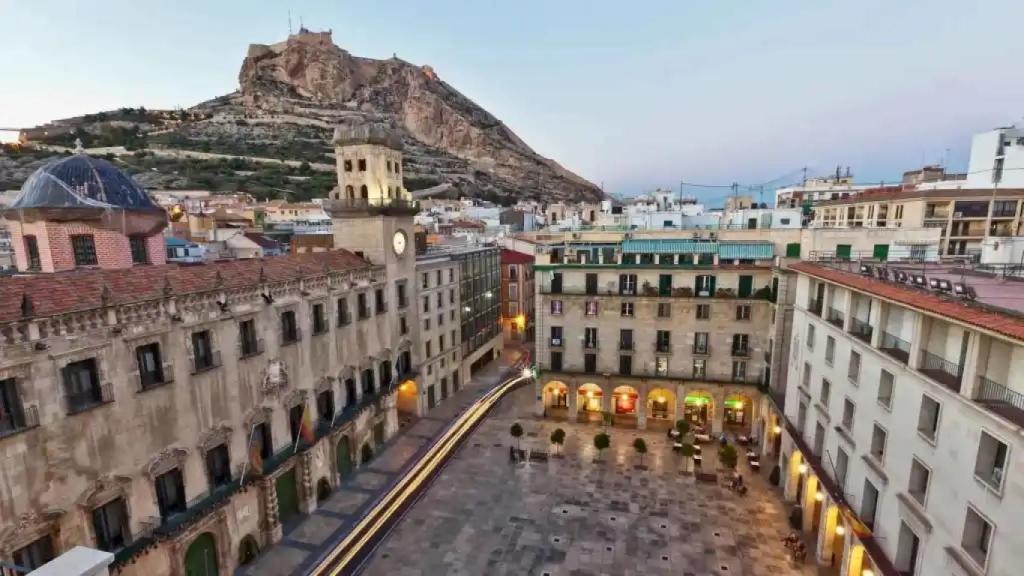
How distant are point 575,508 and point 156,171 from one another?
167850 millimetres

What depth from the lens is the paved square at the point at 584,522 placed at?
29203mm

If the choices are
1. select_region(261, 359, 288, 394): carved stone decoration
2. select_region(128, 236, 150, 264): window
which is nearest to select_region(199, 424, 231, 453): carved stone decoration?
select_region(261, 359, 288, 394): carved stone decoration

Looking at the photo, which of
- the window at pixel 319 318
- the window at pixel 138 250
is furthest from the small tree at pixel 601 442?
the window at pixel 138 250

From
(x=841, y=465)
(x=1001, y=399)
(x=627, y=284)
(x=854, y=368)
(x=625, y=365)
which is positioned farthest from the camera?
(x=625, y=365)

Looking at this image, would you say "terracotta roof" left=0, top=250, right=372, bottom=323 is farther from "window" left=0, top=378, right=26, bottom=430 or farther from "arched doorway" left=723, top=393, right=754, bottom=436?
"arched doorway" left=723, top=393, right=754, bottom=436

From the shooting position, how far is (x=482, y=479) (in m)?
39.0

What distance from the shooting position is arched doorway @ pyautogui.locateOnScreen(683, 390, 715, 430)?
4669 cm

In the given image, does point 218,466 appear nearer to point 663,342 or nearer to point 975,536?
point 975,536

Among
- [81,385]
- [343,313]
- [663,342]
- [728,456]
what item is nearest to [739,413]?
[663,342]

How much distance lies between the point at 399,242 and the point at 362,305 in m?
7.49

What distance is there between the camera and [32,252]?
31.1 m

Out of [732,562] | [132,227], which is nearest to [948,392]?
[732,562]

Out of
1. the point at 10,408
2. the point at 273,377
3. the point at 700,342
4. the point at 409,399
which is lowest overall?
the point at 409,399

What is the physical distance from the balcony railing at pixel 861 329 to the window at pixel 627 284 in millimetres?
20235
